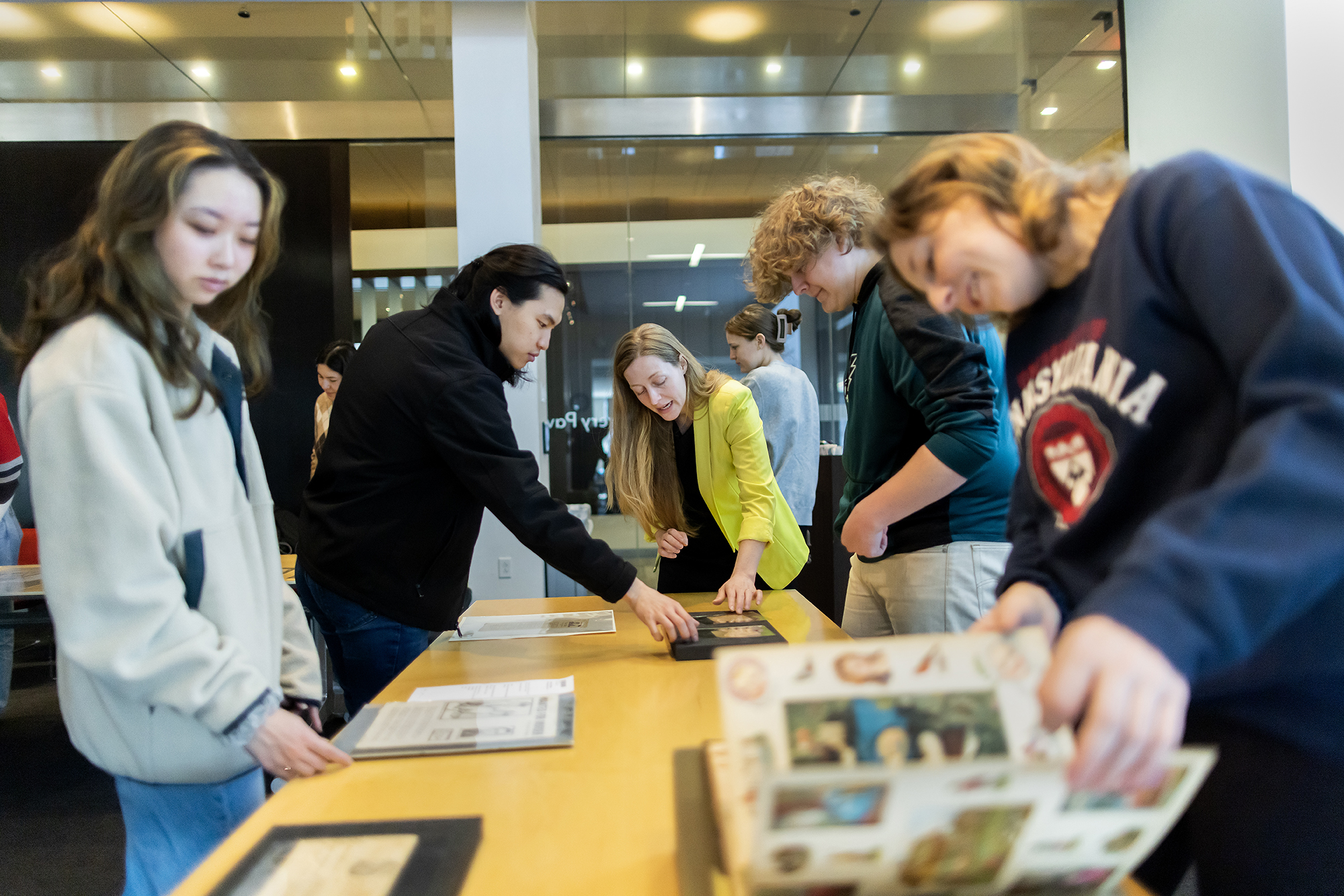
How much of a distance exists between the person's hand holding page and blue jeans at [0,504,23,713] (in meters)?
3.89

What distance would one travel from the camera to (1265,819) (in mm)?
655

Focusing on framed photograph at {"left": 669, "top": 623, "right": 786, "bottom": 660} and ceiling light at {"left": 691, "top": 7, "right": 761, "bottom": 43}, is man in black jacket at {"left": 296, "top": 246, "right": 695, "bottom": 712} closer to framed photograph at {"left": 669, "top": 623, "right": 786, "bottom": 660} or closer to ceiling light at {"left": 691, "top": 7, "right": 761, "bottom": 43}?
framed photograph at {"left": 669, "top": 623, "right": 786, "bottom": 660}

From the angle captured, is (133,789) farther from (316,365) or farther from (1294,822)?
(316,365)

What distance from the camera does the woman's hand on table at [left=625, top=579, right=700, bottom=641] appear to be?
5.15 feet

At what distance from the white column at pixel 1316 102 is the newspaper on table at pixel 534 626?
267cm

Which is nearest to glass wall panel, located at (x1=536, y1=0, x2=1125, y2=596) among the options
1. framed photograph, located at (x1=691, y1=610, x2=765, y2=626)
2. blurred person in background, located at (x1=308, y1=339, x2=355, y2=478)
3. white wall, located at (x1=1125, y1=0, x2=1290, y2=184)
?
white wall, located at (x1=1125, y1=0, x2=1290, y2=184)

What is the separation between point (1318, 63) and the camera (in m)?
2.75

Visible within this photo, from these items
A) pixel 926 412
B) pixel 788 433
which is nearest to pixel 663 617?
pixel 926 412

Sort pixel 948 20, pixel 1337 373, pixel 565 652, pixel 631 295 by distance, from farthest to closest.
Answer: pixel 631 295 < pixel 948 20 < pixel 565 652 < pixel 1337 373

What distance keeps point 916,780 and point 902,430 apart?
121 centimetres

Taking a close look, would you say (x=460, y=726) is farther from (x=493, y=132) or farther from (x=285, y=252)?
(x=285, y=252)

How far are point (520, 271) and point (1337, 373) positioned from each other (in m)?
1.51

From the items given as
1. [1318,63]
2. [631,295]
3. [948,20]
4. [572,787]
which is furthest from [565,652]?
[948,20]

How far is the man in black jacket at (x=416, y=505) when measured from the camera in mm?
1586
